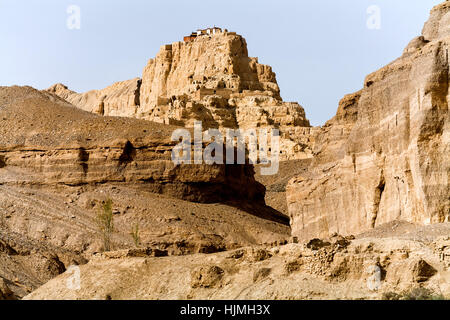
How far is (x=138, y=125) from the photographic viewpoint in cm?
7419

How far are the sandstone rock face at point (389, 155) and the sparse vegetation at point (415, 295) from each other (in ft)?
30.8

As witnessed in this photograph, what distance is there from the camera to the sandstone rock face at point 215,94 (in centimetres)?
12315

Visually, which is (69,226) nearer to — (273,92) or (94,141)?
(94,141)

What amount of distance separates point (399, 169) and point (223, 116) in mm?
88331

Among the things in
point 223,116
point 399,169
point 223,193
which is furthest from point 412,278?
point 223,116

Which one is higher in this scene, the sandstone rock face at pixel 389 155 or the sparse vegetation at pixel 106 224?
the sandstone rock face at pixel 389 155

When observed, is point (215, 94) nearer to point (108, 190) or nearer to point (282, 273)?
point (108, 190)

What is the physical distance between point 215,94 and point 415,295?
362 ft

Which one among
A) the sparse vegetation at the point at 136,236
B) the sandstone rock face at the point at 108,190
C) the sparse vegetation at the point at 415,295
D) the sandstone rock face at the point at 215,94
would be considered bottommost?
the sparse vegetation at the point at 415,295

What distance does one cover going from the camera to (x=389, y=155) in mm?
40688

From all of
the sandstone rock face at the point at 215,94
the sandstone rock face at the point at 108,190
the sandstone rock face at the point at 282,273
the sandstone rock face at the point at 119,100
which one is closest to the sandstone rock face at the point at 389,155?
the sandstone rock face at the point at 282,273

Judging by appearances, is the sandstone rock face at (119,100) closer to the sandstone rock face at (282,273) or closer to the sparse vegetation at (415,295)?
the sandstone rock face at (282,273)

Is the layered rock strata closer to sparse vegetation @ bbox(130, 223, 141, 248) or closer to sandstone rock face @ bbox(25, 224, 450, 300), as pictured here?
sparse vegetation @ bbox(130, 223, 141, 248)

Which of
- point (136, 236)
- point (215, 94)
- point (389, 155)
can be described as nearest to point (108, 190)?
point (136, 236)
